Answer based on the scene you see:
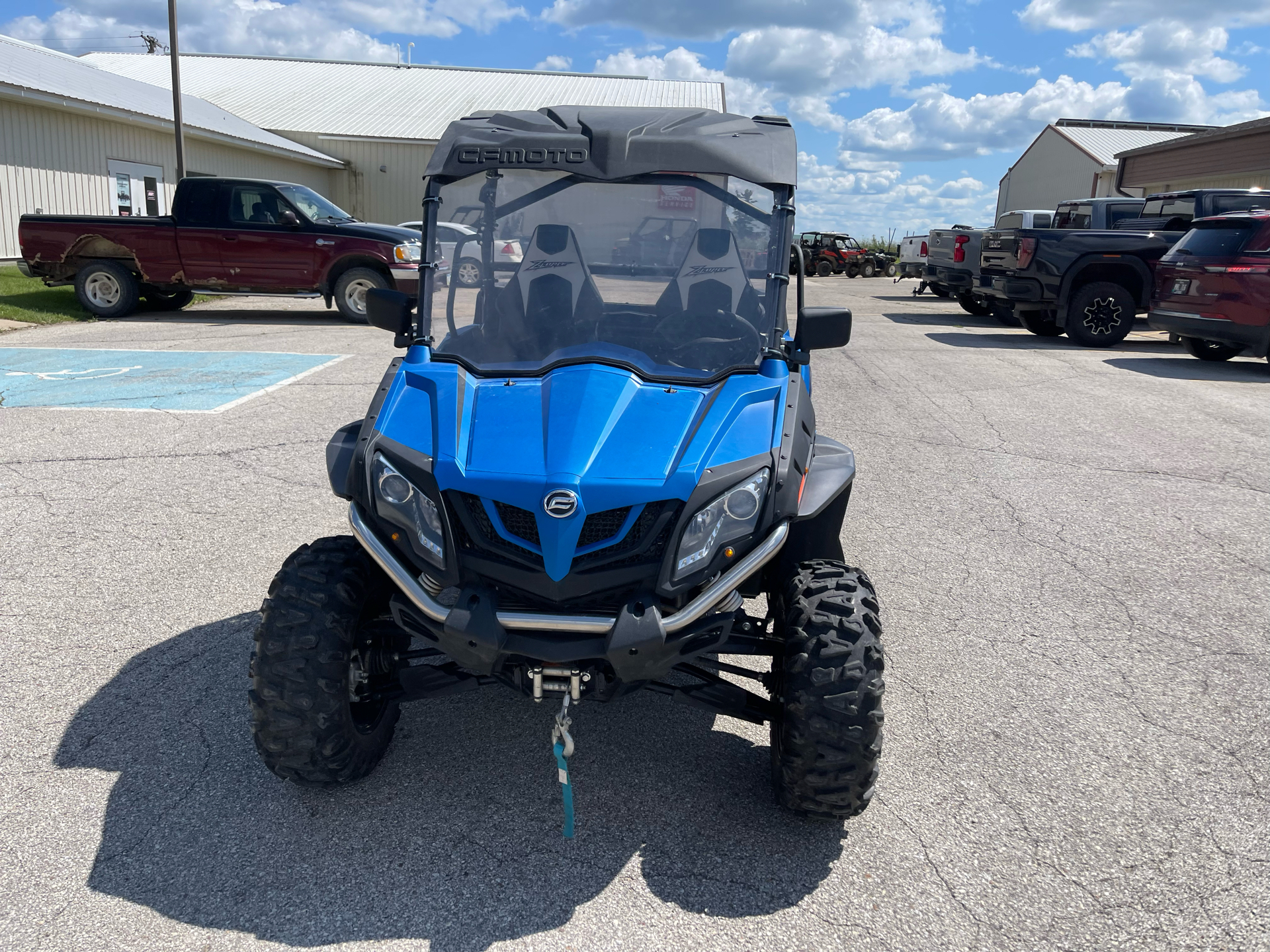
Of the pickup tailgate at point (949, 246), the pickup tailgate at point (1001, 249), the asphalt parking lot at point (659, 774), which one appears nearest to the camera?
the asphalt parking lot at point (659, 774)

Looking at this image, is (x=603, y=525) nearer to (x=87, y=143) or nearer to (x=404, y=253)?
(x=404, y=253)

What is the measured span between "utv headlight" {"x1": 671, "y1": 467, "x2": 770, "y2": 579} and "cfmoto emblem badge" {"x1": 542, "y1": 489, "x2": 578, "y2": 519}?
1.08 feet

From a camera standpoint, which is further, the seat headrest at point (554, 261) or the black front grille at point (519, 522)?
the seat headrest at point (554, 261)

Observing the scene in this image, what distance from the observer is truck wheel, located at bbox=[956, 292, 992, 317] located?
2017cm

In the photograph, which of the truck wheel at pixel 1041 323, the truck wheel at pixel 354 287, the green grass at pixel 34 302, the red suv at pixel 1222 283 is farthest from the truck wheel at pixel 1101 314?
the green grass at pixel 34 302

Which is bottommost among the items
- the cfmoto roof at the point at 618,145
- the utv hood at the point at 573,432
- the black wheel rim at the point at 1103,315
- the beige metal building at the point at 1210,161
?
the utv hood at the point at 573,432

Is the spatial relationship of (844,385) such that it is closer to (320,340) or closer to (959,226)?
(320,340)

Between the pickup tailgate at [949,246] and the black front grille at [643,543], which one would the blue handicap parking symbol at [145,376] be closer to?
the black front grille at [643,543]

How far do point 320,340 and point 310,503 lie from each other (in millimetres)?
7813

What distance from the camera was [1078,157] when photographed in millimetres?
39375

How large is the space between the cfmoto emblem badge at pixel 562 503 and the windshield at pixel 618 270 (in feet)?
3.04

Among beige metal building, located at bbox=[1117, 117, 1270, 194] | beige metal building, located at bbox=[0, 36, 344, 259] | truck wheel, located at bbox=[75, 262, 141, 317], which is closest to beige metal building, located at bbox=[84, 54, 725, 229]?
beige metal building, located at bbox=[0, 36, 344, 259]

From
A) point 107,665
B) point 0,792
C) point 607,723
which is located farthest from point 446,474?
point 107,665

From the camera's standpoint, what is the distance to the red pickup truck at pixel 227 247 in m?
14.8
